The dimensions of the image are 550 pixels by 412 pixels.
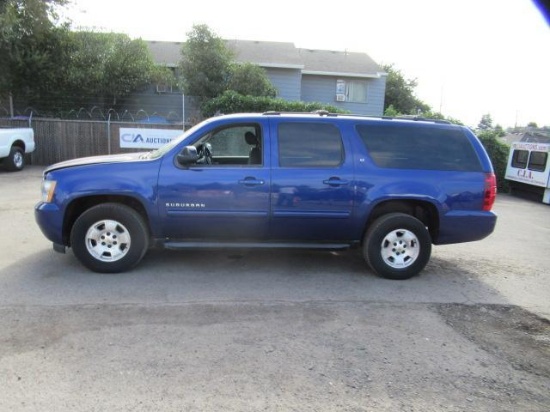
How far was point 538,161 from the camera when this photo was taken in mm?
14781

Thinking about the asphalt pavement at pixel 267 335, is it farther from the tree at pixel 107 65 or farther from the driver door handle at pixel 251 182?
the tree at pixel 107 65

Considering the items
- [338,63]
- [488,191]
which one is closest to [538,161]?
[488,191]

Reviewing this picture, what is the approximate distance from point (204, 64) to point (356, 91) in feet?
29.0

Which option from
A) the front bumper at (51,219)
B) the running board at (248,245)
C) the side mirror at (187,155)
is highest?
the side mirror at (187,155)

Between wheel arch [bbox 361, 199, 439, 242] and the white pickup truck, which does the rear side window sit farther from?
the white pickup truck

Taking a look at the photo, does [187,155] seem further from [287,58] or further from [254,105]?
[287,58]

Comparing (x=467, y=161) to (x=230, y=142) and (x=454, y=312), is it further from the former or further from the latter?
(x=230, y=142)

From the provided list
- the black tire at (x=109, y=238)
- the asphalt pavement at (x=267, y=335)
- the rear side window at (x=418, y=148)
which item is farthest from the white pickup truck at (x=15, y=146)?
the rear side window at (x=418, y=148)

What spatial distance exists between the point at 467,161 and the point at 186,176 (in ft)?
11.0

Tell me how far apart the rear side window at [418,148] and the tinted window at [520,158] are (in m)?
11.0

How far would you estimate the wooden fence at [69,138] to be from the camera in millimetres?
16359

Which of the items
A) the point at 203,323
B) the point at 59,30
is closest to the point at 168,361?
the point at 203,323

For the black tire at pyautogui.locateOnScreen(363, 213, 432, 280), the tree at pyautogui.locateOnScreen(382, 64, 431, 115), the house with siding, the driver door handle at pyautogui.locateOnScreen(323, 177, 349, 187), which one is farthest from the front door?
the tree at pyautogui.locateOnScreen(382, 64, 431, 115)

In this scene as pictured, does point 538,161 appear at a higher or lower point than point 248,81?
lower
